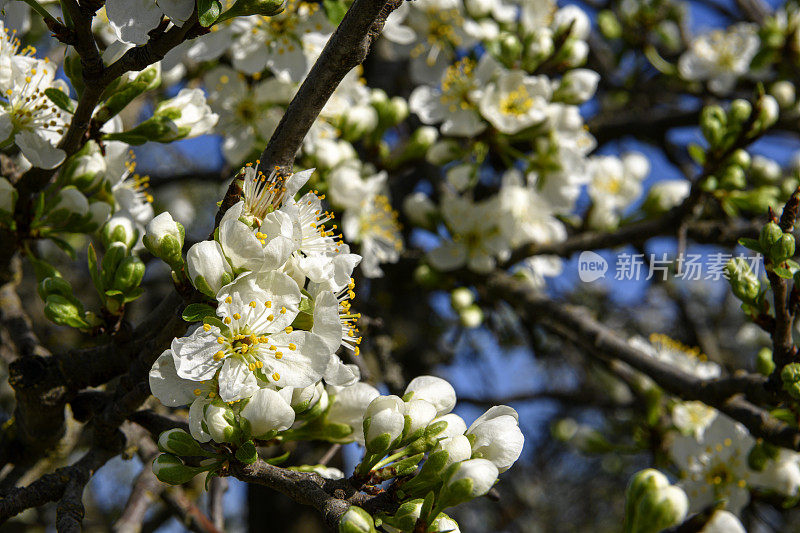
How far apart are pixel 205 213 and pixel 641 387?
4.17 m

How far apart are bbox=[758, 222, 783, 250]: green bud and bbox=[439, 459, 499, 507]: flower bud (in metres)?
0.86

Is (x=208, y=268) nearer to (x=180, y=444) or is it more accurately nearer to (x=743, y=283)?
(x=180, y=444)

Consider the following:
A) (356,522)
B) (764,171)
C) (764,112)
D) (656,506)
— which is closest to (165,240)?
(356,522)

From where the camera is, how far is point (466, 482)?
3.69ft

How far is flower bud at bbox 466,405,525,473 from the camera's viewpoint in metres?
1.29

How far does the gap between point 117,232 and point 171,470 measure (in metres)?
0.65

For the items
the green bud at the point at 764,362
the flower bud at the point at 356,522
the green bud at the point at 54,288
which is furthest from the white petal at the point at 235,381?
the green bud at the point at 764,362

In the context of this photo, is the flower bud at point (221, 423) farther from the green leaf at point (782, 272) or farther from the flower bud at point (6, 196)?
the green leaf at point (782, 272)

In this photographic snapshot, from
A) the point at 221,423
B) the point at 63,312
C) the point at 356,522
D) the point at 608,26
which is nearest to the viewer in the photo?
the point at 356,522

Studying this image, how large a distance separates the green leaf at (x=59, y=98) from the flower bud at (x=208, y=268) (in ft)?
1.91

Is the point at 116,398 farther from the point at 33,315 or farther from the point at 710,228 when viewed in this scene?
the point at 33,315

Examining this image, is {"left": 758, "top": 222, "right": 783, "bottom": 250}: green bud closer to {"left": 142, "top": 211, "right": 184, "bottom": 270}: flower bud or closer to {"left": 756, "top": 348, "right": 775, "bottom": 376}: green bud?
{"left": 756, "top": 348, "right": 775, "bottom": 376}: green bud

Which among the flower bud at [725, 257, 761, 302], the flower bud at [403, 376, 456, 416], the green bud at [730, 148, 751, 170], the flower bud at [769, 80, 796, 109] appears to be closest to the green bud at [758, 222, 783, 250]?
the flower bud at [725, 257, 761, 302]

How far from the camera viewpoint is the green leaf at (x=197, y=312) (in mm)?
1208
